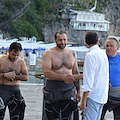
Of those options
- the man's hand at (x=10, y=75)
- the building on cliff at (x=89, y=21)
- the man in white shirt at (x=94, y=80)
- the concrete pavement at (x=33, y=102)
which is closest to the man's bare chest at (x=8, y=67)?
the man's hand at (x=10, y=75)

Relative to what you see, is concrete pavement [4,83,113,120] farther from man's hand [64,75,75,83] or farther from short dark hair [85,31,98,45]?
short dark hair [85,31,98,45]

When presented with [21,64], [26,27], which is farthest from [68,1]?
[21,64]

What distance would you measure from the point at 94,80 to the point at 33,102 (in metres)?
3.10

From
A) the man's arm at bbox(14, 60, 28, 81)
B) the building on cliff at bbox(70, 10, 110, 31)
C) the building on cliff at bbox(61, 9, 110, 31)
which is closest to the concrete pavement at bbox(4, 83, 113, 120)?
the man's arm at bbox(14, 60, 28, 81)

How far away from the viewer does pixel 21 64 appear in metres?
3.78

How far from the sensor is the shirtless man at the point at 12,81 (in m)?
3.65

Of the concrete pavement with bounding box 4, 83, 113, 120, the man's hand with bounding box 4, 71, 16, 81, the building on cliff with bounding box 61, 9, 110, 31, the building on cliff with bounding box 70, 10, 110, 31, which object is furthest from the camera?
the building on cliff with bounding box 70, 10, 110, 31

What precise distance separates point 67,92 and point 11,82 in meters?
0.73

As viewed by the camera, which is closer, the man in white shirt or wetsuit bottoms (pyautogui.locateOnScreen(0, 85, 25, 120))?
the man in white shirt

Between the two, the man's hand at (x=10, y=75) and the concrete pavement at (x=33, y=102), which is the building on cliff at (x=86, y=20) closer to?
the concrete pavement at (x=33, y=102)

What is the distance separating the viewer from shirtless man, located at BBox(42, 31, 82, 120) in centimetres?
344

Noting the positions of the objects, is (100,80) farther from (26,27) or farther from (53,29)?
(53,29)

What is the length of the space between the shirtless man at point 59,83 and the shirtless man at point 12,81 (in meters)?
0.37

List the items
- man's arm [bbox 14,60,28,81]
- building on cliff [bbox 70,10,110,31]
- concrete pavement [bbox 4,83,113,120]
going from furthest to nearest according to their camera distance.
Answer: building on cliff [bbox 70,10,110,31] < concrete pavement [bbox 4,83,113,120] < man's arm [bbox 14,60,28,81]
